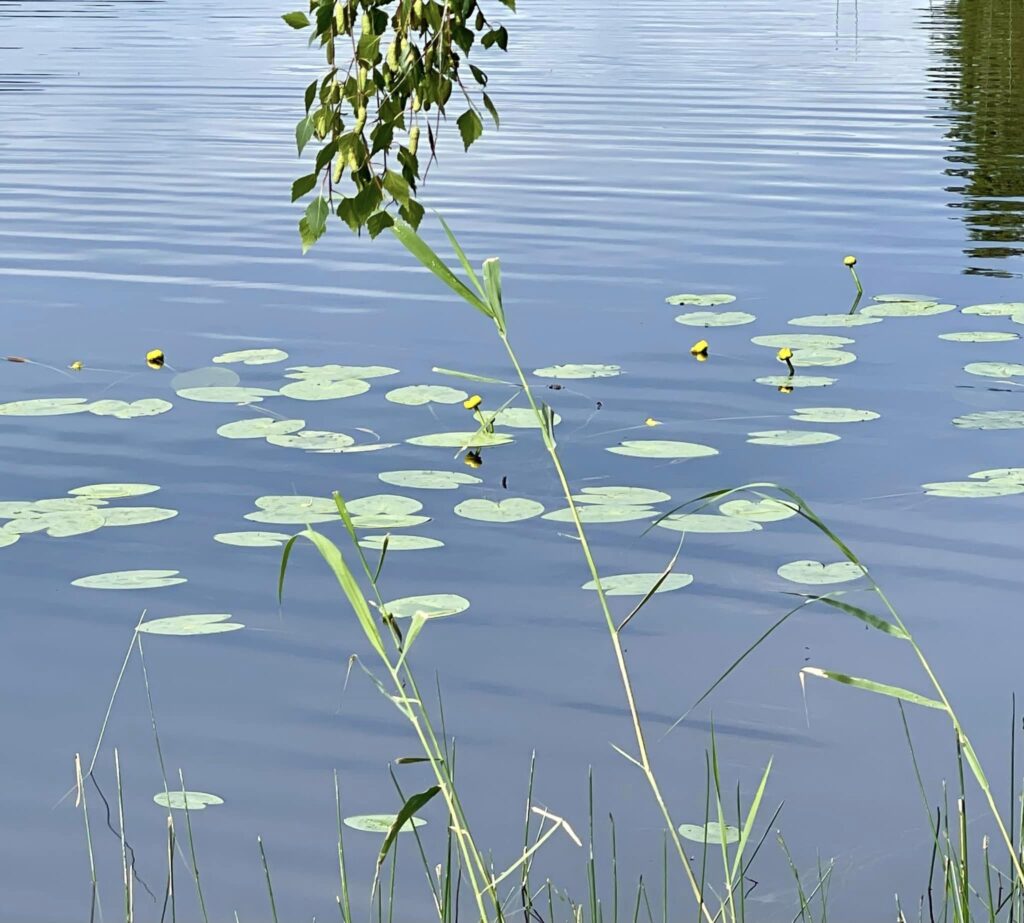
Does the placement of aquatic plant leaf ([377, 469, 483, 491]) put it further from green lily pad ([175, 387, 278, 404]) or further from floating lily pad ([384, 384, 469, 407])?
green lily pad ([175, 387, 278, 404])

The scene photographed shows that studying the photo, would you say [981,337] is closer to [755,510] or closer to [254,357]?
[755,510]

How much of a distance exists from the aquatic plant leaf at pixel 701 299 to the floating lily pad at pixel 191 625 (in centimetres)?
426

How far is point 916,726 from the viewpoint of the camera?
12.6 ft

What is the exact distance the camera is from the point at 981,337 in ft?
23.9

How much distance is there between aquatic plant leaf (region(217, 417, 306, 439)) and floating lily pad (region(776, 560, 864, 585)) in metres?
2.08

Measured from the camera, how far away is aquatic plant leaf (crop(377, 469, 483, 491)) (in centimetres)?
540

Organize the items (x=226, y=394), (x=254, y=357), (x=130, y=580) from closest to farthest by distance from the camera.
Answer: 1. (x=130, y=580)
2. (x=226, y=394)
3. (x=254, y=357)

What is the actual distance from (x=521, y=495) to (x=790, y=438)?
1048 mm

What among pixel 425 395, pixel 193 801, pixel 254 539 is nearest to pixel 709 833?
pixel 193 801

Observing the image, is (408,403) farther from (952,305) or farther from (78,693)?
(952,305)

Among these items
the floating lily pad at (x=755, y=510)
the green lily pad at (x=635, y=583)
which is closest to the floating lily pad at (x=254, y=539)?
the green lily pad at (x=635, y=583)

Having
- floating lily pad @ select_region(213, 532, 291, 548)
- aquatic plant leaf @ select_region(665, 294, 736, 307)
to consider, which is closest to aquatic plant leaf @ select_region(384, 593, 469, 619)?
floating lily pad @ select_region(213, 532, 291, 548)

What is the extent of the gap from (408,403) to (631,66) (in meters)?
14.9

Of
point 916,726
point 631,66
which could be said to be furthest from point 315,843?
point 631,66
